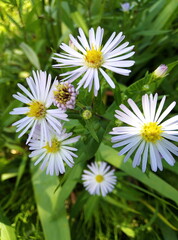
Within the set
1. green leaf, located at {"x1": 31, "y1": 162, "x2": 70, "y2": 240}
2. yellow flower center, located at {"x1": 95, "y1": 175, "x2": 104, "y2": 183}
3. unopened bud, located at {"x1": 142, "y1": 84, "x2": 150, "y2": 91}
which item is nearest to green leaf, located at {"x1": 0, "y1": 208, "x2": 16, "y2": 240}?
green leaf, located at {"x1": 31, "y1": 162, "x2": 70, "y2": 240}

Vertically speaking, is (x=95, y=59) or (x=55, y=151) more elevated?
(x=95, y=59)

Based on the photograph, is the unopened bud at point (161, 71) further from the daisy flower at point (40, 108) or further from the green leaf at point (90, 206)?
the green leaf at point (90, 206)

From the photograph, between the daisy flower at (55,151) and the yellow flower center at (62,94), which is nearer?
the yellow flower center at (62,94)

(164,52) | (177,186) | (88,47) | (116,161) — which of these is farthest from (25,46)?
(177,186)

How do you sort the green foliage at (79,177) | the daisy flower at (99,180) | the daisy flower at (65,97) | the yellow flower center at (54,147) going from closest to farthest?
1. the daisy flower at (65,97)
2. the yellow flower center at (54,147)
3. the green foliage at (79,177)
4. the daisy flower at (99,180)

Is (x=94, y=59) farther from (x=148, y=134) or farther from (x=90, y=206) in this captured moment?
(x=90, y=206)

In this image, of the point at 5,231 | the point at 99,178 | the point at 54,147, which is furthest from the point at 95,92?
the point at 99,178

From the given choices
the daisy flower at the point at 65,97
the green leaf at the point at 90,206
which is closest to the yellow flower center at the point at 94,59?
the daisy flower at the point at 65,97
